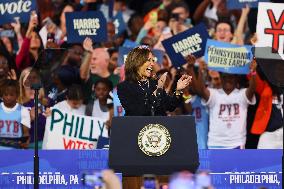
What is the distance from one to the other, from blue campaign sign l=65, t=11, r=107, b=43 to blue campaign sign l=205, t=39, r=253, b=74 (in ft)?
4.50

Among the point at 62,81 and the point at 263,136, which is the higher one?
the point at 62,81

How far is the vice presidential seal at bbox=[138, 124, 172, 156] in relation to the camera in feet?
25.1

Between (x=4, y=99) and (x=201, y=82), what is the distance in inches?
87.1

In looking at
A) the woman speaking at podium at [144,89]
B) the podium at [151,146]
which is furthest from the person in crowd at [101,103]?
the podium at [151,146]

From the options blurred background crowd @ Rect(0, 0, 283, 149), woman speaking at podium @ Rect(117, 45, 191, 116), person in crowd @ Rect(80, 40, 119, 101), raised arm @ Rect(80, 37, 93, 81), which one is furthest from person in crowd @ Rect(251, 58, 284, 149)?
woman speaking at podium @ Rect(117, 45, 191, 116)

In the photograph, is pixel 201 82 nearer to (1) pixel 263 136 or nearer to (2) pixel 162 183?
(1) pixel 263 136

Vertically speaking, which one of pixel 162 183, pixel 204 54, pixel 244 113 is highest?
pixel 204 54

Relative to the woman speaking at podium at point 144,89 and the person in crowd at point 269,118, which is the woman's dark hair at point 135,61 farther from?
the person in crowd at point 269,118

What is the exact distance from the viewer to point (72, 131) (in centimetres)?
1110

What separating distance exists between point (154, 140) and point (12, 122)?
3602 millimetres

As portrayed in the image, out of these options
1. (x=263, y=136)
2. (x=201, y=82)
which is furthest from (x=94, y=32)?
(x=263, y=136)

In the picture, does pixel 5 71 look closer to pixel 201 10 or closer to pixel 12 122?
pixel 12 122

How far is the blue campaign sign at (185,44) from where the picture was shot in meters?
11.4

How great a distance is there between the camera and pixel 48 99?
11539mm
